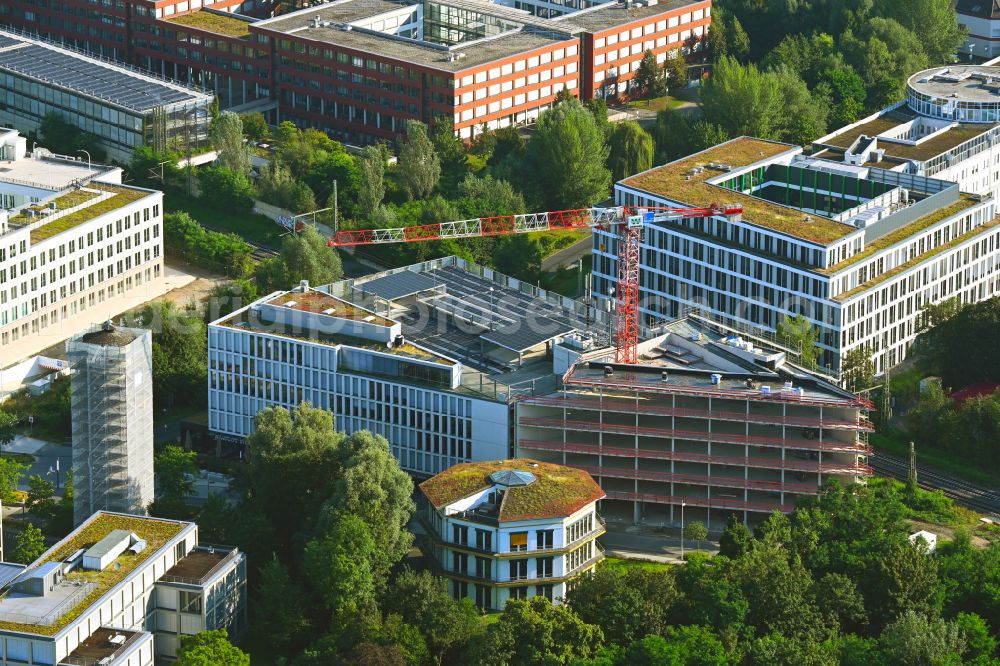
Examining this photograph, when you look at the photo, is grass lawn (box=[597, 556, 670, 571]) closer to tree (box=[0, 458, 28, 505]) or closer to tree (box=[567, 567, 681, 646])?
tree (box=[567, 567, 681, 646])

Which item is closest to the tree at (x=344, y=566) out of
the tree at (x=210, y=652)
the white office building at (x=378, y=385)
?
the tree at (x=210, y=652)

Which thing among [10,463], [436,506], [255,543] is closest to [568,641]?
[436,506]

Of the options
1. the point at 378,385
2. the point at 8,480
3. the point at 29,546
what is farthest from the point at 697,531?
the point at 8,480

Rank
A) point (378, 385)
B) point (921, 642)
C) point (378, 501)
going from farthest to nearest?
1. point (378, 385)
2. point (378, 501)
3. point (921, 642)

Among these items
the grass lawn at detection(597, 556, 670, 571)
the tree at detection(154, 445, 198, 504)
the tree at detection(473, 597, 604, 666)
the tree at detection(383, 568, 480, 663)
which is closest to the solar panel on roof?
the grass lawn at detection(597, 556, 670, 571)

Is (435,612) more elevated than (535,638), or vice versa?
(435,612)

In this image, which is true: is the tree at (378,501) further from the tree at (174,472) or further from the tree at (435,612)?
the tree at (174,472)

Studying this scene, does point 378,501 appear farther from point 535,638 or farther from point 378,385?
point 378,385
